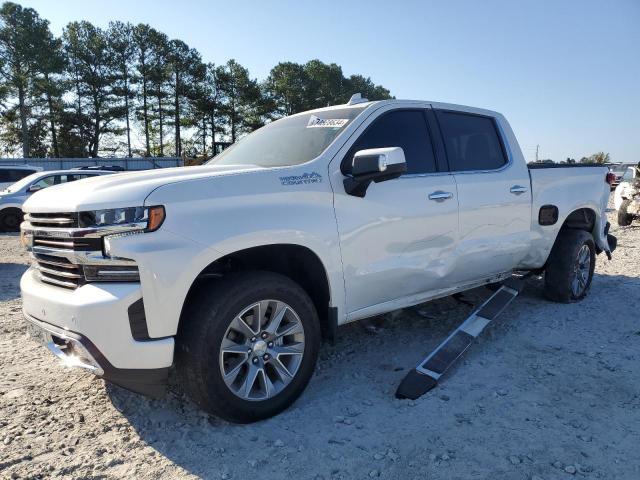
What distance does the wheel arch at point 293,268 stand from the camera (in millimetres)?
3078

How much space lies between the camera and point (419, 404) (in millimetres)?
3229

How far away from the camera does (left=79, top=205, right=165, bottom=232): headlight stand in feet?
8.42

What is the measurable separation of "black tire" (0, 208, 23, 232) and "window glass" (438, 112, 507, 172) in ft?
41.1

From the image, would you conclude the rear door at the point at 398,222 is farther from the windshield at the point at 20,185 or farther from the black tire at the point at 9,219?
the windshield at the point at 20,185

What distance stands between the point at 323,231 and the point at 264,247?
15.0 inches

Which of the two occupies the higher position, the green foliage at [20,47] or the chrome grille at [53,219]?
the green foliage at [20,47]

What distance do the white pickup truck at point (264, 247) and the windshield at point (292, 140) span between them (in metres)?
0.02

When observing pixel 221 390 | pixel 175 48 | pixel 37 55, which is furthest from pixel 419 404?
pixel 175 48

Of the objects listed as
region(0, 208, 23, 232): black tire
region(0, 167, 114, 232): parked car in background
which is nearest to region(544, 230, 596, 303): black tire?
region(0, 167, 114, 232): parked car in background

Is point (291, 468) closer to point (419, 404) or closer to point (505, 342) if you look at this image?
point (419, 404)

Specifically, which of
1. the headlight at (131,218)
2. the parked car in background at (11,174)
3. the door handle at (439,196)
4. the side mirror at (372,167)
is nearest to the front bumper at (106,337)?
the headlight at (131,218)

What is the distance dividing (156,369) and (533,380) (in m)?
2.53

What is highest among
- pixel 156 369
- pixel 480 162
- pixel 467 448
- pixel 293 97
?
pixel 293 97

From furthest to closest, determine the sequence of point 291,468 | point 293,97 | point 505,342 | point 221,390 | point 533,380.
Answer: point 293,97 < point 505,342 < point 533,380 < point 221,390 < point 291,468
